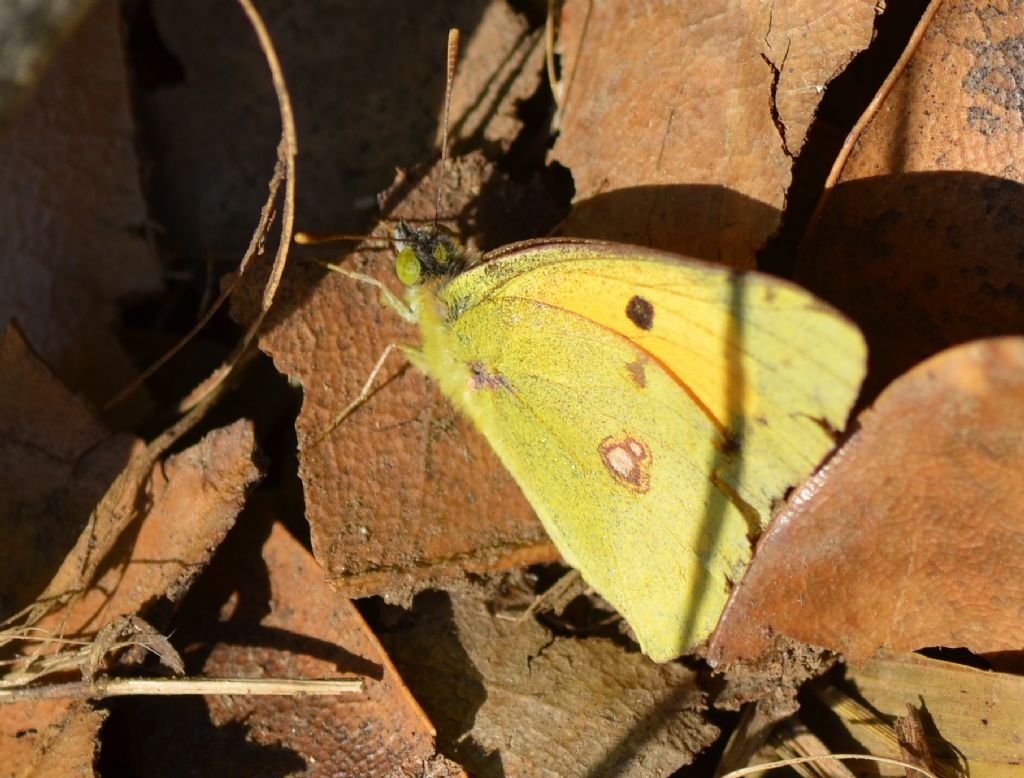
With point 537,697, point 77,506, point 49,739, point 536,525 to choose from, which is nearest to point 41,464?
point 77,506

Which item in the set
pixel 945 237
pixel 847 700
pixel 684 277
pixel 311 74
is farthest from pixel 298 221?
pixel 847 700

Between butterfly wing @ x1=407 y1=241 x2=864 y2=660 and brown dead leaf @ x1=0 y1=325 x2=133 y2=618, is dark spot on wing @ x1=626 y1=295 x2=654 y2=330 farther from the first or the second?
brown dead leaf @ x1=0 y1=325 x2=133 y2=618

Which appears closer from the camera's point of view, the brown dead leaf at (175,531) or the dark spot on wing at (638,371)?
the dark spot on wing at (638,371)

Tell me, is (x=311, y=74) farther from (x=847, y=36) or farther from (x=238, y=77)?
(x=847, y=36)

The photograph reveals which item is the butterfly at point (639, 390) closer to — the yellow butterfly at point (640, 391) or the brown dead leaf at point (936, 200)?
the yellow butterfly at point (640, 391)

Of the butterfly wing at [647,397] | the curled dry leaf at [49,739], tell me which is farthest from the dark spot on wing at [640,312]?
the curled dry leaf at [49,739]
